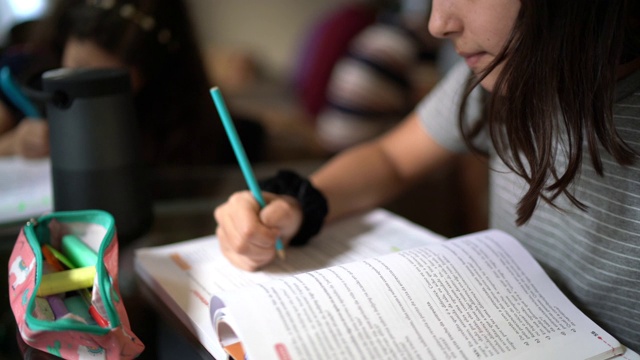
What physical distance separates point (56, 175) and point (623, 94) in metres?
0.64

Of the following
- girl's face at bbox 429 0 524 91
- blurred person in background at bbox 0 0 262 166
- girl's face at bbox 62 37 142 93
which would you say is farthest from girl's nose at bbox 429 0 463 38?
girl's face at bbox 62 37 142 93

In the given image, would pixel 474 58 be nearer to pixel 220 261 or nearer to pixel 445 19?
pixel 445 19

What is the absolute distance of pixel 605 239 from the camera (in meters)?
0.62

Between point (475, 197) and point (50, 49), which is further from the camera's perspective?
point (475, 197)

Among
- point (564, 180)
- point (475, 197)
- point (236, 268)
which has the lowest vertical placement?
point (475, 197)

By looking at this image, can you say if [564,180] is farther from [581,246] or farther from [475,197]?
[475,197]

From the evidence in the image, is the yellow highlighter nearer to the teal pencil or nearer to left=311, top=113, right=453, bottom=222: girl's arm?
the teal pencil

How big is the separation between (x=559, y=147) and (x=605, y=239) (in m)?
0.12

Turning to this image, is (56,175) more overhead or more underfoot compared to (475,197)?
more overhead

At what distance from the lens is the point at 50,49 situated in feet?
3.56

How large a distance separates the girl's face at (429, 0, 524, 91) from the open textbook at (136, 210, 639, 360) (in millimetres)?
189

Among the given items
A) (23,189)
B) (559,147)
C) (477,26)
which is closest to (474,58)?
(477,26)

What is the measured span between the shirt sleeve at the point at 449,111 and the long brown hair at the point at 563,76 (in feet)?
0.85

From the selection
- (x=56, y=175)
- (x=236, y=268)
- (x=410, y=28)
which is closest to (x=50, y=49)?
(x=56, y=175)
